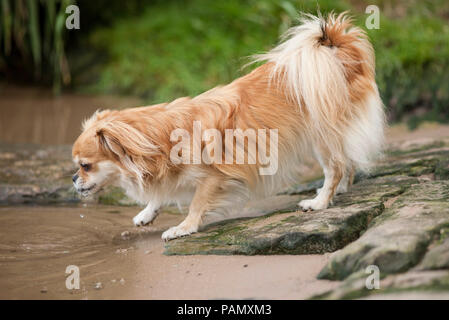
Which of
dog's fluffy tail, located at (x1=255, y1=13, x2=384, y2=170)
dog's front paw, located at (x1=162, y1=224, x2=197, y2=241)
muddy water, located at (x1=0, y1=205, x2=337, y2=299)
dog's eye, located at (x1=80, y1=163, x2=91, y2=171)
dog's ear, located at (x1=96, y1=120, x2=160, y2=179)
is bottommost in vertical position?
muddy water, located at (x1=0, y1=205, x2=337, y2=299)

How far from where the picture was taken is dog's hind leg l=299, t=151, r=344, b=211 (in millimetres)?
3899

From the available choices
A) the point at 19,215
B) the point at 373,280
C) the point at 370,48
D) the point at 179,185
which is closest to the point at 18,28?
the point at 19,215

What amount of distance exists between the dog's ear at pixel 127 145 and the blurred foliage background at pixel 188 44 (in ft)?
10.1

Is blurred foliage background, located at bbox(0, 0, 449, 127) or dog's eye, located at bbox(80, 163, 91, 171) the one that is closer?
dog's eye, located at bbox(80, 163, 91, 171)

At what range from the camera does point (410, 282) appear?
2.63m

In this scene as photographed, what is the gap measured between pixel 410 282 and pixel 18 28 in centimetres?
582

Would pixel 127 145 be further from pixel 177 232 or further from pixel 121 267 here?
pixel 121 267

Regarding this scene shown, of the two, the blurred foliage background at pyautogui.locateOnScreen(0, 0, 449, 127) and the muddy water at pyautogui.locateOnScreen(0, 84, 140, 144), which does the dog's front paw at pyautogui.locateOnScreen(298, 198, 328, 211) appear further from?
the muddy water at pyautogui.locateOnScreen(0, 84, 140, 144)

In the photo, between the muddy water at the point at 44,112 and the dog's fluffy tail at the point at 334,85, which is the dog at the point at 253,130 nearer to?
the dog's fluffy tail at the point at 334,85

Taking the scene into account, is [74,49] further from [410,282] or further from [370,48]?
[410,282]

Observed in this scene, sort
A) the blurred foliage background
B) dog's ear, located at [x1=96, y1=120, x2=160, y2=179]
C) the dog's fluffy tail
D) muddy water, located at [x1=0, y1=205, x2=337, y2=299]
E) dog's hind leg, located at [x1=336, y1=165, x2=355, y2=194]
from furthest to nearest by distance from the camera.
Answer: the blurred foliage background → dog's hind leg, located at [x1=336, y1=165, x2=355, y2=194] → the dog's fluffy tail → dog's ear, located at [x1=96, y1=120, x2=160, y2=179] → muddy water, located at [x1=0, y1=205, x2=337, y2=299]

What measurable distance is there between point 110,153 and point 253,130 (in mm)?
928

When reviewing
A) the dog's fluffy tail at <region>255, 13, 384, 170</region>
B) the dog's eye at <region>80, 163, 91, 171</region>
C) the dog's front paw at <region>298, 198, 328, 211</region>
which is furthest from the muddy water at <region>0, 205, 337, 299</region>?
the dog's fluffy tail at <region>255, 13, 384, 170</region>

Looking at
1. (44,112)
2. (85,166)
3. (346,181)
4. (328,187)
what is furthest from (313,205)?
(44,112)
